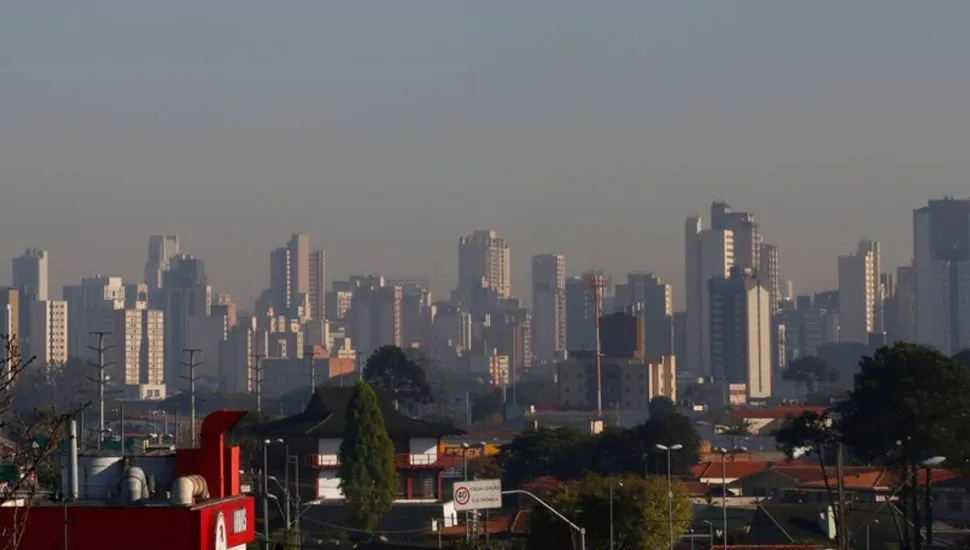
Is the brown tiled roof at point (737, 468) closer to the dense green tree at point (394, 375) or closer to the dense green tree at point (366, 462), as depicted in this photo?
the dense green tree at point (366, 462)

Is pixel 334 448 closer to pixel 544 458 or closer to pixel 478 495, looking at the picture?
pixel 544 458

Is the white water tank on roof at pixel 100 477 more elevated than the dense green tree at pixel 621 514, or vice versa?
the white water tank on roof at pixel 100 477

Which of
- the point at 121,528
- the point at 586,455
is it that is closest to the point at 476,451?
the point at 586,455

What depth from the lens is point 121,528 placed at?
82.3 feet

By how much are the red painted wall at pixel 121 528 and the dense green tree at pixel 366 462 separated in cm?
3708

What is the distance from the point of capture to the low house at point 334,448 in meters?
67.9

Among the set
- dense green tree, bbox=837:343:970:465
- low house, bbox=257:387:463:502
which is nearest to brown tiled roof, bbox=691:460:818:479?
low house, bbox=257:387:463:502

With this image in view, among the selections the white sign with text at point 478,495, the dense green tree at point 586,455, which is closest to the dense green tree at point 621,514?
the white sign with text at point 478,495

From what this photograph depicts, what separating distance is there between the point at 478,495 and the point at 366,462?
19.0m

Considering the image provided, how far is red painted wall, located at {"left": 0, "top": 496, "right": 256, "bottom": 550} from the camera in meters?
24.9

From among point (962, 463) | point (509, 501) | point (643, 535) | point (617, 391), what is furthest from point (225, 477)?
point (617, 391)

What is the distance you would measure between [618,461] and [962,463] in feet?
92.1

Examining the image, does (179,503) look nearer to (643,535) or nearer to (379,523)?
(643,535)

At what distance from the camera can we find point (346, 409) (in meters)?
67.6
